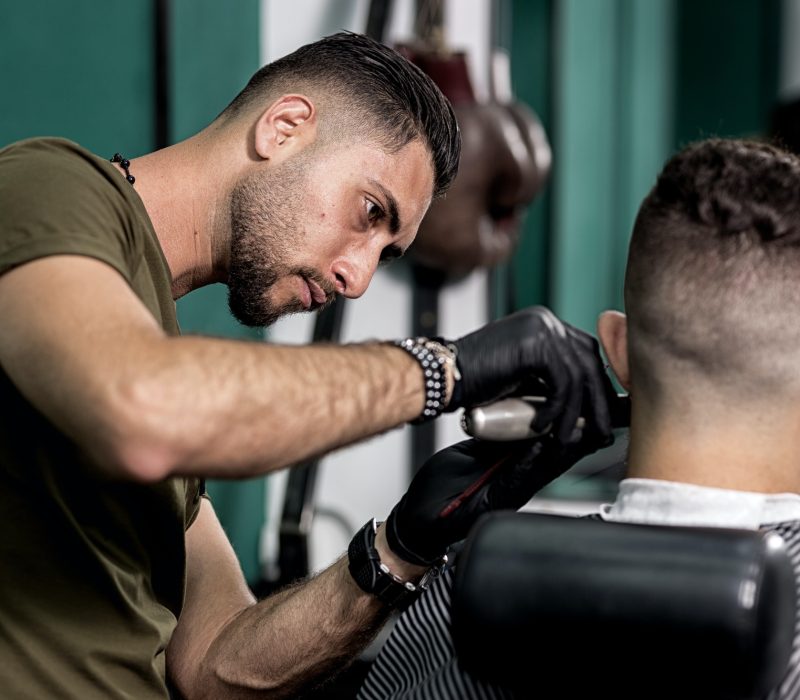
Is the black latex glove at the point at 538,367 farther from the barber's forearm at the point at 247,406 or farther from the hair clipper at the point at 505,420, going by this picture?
the barber's forearm at the point at 247,406

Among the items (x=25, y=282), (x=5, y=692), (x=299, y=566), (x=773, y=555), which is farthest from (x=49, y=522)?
(x=299, y=566)

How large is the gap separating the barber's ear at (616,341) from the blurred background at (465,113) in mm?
612

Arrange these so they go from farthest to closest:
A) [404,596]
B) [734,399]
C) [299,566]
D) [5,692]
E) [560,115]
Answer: [560,115] → [299,566] → [404,596] → [5,692] → [734,399]

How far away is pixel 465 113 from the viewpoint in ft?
12.6

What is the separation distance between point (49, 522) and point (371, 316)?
2506 millimetres

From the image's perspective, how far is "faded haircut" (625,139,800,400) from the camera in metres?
1.34

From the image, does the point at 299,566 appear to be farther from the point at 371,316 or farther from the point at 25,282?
the point at 25,282

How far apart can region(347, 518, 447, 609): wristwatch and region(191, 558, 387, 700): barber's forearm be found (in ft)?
0.11

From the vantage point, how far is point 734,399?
1.35 metres

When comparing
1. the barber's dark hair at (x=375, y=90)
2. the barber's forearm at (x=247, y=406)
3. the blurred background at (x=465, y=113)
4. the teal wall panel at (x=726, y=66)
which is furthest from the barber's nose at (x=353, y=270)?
the teal wall panel at (x=726, y=66)

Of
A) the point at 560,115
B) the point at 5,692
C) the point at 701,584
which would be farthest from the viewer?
the point at 560,115

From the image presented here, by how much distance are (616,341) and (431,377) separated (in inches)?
10.4

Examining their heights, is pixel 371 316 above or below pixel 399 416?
below

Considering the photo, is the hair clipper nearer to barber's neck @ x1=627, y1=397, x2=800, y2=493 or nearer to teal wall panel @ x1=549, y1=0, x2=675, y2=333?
barber's neck @ x1=627, y1=397, x2=800, y2=493
